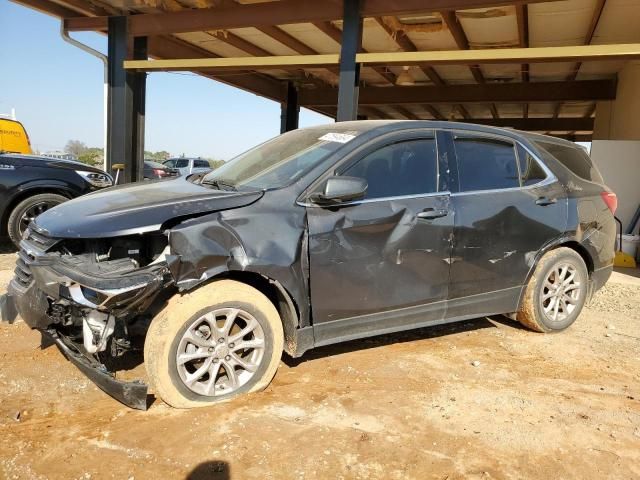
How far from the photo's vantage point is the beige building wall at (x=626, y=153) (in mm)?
9188

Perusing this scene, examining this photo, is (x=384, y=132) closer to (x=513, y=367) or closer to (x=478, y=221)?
(x=478, y=221)

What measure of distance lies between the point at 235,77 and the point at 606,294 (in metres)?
10.5

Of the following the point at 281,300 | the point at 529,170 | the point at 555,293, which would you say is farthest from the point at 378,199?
the point at 555,293

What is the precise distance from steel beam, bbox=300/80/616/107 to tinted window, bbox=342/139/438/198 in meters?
10.7

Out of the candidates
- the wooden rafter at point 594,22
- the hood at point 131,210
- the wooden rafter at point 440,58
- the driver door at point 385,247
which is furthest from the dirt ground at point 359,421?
the wooden rafter at point 594,22

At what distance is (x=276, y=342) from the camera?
10.1ft

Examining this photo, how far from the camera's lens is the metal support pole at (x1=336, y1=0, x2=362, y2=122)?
24.3 feet

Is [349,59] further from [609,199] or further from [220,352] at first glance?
[220,352]

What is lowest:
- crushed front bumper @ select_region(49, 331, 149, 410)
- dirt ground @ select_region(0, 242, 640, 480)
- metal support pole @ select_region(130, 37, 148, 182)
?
dirt ground @ select_region(0, 242, 640, 480)

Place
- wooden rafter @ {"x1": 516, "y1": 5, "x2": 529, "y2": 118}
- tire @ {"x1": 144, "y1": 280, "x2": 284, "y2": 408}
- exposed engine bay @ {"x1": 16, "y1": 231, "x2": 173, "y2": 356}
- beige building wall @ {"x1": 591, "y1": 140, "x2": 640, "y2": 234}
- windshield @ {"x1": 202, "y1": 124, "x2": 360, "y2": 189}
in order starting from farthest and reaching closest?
beige building wall @ {"x1": 591, "y1": 140, "x2": 640, "y2": 234} < wooden rafter @ {"x1": 516, "y1": 5, "x2": 529, "y2": 118} < windshield @ {"x1": 202, "y1": 124, "x2": 360, "y2": 189} < tire @ {"x1": 144, "y1": 280, "x2": 284, "y2": 408} < exposed engine bay @ {"x1": 16, "y1": 231, "x2": 173, "y2": 356}

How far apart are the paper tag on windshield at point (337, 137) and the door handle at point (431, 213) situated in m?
0.72

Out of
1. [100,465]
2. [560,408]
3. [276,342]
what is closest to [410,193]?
[276,342]

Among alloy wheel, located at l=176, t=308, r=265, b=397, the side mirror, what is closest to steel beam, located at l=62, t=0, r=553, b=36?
the side mirror

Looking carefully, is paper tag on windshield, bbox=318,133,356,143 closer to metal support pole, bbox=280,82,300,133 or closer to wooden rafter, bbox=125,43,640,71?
wooden rafter, bbox=125,43,640,71
